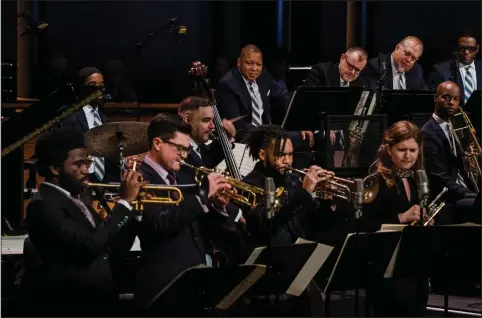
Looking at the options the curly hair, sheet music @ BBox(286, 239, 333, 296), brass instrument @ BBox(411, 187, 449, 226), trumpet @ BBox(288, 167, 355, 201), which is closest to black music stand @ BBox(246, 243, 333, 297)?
sheet music @ BBox(286, 239, 333, 296)

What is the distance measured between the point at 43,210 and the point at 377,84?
4299 mm

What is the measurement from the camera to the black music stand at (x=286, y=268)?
6035mm

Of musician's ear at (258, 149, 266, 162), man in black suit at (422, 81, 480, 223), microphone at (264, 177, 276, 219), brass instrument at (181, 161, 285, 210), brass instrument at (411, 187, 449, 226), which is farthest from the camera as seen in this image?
man in black suit at (422, 81, 480, 223)

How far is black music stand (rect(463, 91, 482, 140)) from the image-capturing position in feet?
29.2

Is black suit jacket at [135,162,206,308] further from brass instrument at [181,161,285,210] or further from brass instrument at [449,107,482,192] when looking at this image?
brass instrument at [449,107,482,192]

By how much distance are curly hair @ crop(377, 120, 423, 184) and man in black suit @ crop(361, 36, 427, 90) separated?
87.5 inches

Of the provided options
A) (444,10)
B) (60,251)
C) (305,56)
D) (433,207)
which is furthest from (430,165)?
(444,10)

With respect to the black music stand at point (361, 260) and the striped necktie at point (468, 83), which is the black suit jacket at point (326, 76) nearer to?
the striped necktie at point (468, 83)

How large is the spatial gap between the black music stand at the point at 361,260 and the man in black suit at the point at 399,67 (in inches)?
124

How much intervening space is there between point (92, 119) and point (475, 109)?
2890 mm

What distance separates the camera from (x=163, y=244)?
5996 millimetres

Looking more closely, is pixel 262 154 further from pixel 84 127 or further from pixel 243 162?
pixel 84 127

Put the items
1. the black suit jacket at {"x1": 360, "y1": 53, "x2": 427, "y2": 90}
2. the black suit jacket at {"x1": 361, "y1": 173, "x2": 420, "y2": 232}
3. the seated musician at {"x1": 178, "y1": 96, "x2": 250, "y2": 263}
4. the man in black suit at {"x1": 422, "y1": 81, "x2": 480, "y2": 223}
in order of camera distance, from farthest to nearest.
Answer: the black suit jacket at {"x1": 360, "y1": 53, "x2": 427, "y2": 90}
the man in black suit at {"x1": 422, "y1": 81, "x2": 480, "y2": 223}
the black suit jacket at {"x1": 361, "y1": 173, "x2": 420, "y2": 232}
the seated musician at {"x1": 178, "y1": 96, "x2": 250, "y2": 263}

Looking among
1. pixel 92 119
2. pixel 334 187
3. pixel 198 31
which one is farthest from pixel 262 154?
pixel 198 31
